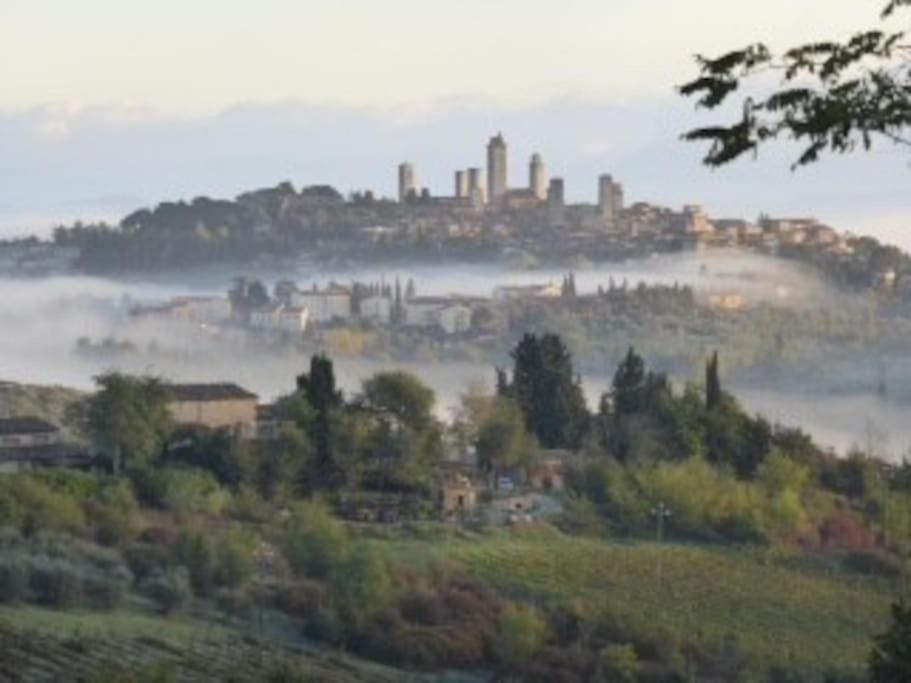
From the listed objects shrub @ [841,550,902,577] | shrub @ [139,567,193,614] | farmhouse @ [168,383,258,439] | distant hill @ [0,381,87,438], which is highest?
farmhouse @ [168,383,258,439]

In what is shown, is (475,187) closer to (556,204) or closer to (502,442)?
(556,204)

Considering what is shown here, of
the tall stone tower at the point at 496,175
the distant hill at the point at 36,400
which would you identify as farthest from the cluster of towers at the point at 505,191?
the distant hill at the point at 36,400

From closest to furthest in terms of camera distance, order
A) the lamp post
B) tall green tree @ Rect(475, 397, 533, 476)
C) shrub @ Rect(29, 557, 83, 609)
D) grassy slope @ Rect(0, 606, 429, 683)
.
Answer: grassy slope @ Rect(0, 606, 429, 683) < shrub @ Rect(29, 557, 83, 609) < the lamp post < tall green tree @ Rect(475, 397, 533, 476)

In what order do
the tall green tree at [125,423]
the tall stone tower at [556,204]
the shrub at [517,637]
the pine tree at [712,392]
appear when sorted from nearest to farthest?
1. the shrub at [517,637]
2. the tall green tree at [125,423]
3. the pine tree at [712,392]
4. the tall stone tower at [556,204]

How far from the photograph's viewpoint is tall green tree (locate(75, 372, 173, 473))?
44.0 m

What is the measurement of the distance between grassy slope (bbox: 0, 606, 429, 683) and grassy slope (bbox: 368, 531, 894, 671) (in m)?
6.45

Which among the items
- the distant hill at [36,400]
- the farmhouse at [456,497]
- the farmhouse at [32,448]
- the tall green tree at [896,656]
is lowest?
the distant hill at [36,400]

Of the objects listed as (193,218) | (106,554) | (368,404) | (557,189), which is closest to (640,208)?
(557,189)

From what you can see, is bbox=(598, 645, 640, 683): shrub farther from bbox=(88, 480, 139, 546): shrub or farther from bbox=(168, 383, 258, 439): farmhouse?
bbox=(168, 383, 258, 439): farmhouse

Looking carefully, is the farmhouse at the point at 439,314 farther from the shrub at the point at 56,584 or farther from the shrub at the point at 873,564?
the shrub at the point at 56,584

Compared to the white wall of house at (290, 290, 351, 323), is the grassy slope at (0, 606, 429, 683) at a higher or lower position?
higher

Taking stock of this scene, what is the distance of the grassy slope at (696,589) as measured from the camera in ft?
122

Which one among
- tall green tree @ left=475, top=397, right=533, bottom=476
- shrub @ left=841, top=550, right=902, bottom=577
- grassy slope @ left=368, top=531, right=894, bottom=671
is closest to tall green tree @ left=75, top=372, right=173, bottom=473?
grassy slope @ left=368, top=531, right=894, bottom=671

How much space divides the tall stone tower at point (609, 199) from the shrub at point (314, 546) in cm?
15065
